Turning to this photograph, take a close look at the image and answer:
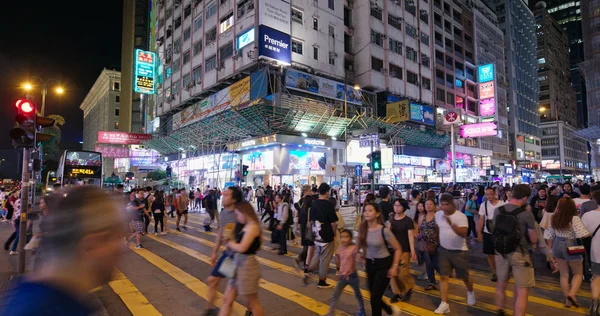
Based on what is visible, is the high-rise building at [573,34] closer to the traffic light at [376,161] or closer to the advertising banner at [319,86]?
the advertising banner at [319,86]

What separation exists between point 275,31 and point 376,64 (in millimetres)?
13789

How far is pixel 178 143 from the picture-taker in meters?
44.2

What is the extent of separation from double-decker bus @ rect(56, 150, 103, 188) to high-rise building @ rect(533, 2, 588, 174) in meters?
94.1

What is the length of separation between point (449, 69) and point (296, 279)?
5434cm

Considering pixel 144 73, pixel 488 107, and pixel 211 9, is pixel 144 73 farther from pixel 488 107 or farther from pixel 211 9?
pixel 488 107

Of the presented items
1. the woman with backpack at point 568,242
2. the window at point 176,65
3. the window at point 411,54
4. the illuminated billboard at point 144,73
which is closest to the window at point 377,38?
the window at point 411,54

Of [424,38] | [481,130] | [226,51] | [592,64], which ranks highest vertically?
[424,38]

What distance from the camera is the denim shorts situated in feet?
18.8

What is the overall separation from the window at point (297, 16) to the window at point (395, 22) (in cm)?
1314

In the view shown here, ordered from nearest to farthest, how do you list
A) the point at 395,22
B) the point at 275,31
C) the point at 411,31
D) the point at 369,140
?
the point at 369,140, the point at 275,31, the point at 395,22, the point at 411,31

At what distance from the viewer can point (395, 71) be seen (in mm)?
44469

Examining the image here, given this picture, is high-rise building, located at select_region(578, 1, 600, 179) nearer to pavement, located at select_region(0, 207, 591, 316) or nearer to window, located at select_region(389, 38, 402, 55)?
window, located at select_region(389, 38, 402, 55)

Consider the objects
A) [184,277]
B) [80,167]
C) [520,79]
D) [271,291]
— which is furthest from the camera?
[520,79]

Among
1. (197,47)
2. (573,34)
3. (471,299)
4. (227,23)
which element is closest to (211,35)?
(197,47)
